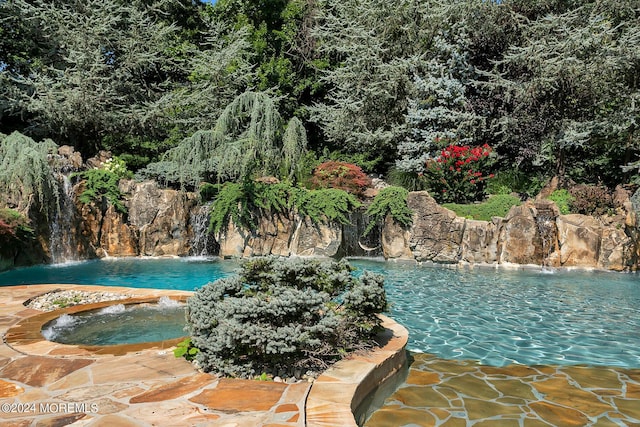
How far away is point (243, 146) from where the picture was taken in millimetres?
12844

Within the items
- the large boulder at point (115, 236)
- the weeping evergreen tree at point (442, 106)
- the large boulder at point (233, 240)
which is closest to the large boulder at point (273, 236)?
the large boulder at point (233, 240)

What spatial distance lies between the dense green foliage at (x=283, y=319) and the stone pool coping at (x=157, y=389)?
192mm

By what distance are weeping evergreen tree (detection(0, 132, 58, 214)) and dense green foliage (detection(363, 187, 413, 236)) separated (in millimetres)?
9008

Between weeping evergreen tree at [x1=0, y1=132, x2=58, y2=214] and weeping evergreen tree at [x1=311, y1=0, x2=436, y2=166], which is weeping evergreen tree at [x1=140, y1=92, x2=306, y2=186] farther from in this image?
weeping evergreen tree at [x1=311, y1=0, x2=436, y2=166]

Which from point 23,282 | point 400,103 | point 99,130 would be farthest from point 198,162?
point 400,103

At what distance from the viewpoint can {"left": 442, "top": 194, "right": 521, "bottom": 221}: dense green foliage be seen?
42.3ft

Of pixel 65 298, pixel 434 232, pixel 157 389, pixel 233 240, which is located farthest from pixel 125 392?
pixel 434 232

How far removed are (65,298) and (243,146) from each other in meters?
7.42

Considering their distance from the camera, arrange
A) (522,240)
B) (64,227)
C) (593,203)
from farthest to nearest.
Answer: (593,203), (64,227), (522,240)

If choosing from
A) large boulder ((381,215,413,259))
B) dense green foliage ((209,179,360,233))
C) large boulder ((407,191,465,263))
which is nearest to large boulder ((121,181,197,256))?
dense green foliage ((209,179,360,233))

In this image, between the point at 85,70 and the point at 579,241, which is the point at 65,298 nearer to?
the point at 579,241

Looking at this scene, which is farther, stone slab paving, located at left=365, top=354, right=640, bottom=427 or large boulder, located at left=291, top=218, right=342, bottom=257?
large boulder, located at left=291, top=218, right=342, bottom=257

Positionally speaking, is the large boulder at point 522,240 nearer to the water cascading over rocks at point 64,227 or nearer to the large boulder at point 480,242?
the large boulder at point 480,242

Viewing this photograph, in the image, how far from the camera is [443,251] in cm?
1259
